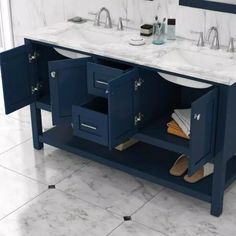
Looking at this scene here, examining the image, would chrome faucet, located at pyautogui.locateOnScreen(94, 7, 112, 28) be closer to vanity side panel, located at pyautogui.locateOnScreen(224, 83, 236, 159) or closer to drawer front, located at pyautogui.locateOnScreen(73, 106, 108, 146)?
drawer front, located at pyautogui.locateOnScreen(73, 106, 108, 146)

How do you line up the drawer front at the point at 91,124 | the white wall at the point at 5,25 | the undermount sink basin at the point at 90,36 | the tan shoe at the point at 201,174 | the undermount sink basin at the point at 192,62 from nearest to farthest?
the undermount sink basin at the point at 192,62
the drawer front at the point at 91,124
the tan shoe at the point at 201,174
the undermount sink basin at the point at 90,36
the white wall at the point at 5,25

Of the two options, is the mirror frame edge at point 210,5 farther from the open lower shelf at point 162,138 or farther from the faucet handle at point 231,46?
the open lower shelf at point 162,138

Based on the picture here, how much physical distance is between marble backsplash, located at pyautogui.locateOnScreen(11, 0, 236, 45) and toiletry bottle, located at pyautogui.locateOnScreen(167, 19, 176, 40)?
0.08 metres

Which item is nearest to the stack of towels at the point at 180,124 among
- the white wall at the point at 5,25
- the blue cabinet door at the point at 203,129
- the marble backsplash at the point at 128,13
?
the blue cabinet door at the point at 203,129

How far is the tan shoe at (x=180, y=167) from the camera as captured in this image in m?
3.14

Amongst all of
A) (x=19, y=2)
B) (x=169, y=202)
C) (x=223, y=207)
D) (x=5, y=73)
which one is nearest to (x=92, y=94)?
(x=5, y=73)

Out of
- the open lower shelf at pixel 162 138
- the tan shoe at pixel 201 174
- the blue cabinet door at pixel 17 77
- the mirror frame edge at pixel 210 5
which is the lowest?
the tan shoe at pixel 201 174

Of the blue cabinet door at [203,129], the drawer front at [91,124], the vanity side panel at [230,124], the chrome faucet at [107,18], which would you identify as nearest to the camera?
the blue cabinet door at [203,129]

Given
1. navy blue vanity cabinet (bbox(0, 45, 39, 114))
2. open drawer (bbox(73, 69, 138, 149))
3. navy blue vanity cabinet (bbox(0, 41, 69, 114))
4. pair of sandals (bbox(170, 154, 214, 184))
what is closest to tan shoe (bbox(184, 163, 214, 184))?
pair of sandals (bbox(170, 154, 214, 184))

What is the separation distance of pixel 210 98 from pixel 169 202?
0.71 metres

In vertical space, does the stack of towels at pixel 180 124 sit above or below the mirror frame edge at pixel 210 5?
below

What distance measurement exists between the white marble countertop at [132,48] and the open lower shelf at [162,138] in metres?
0.37

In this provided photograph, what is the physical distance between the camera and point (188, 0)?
3.25m

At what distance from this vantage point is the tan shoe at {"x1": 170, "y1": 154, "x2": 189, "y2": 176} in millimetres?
3137
